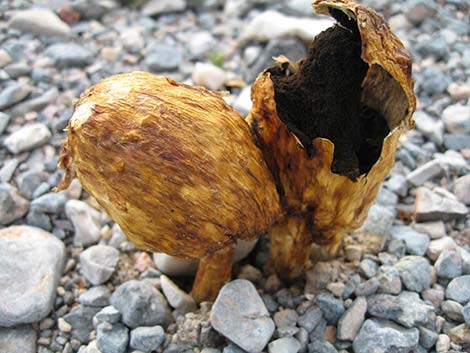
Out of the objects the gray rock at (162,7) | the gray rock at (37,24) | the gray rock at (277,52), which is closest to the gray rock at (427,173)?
the gray rock at (277,52)

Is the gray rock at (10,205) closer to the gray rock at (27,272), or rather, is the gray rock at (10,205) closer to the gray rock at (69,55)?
the gray rock at (27,272)

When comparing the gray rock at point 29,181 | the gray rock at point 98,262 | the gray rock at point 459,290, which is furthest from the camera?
the gray rock at point 29,181

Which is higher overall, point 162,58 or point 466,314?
→ point 466,314

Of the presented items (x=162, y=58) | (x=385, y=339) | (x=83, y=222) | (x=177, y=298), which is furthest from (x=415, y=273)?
(x=162, y=58)

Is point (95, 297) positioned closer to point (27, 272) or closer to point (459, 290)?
point (27, 272)

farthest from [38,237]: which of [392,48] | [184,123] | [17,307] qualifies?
[392,48]
